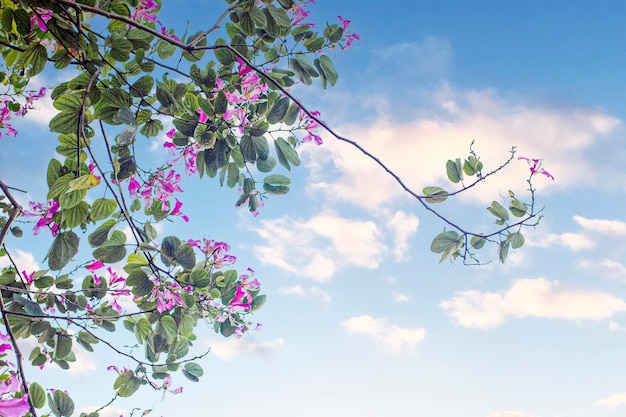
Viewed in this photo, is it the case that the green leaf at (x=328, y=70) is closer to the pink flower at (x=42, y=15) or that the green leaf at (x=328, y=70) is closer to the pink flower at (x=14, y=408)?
the pink flower at (x=42, y=15)

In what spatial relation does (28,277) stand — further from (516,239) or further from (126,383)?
(516,239)

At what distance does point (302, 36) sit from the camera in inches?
81.2

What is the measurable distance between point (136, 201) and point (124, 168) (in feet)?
1.13

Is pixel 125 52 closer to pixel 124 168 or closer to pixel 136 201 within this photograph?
pixel 124 168

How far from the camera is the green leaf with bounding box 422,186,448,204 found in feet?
5.74

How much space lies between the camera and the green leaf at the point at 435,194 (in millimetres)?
1749

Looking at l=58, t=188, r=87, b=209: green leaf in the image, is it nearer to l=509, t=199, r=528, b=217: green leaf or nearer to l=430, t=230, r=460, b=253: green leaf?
l=430, t=230, r=460, b=253: green leaf

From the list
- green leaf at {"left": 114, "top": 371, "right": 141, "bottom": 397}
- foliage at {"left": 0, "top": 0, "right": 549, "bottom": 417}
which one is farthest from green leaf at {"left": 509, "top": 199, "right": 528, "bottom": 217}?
green leaf at {"left": 114, "top": 371, "right": 141, "bottom": 397}

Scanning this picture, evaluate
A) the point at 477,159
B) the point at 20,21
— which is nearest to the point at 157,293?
the point at 20,21

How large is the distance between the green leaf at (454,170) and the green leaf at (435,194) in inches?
2.4

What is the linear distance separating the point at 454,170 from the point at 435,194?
0.10 m

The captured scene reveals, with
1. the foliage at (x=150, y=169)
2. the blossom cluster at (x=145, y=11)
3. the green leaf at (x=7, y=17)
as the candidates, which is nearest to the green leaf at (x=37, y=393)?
the foliage at (x=150, y=169)

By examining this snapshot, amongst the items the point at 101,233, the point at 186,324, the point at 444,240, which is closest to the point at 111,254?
the point at 101,233

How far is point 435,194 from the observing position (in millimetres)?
1771
